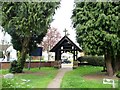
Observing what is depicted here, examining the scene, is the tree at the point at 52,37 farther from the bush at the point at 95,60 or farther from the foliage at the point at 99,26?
the foliage at the point at 99,26

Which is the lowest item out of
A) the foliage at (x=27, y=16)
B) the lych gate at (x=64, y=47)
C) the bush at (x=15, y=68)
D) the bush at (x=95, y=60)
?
the bush at (x=15, y=68)

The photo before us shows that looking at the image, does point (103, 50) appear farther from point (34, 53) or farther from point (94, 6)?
point (34, 53)

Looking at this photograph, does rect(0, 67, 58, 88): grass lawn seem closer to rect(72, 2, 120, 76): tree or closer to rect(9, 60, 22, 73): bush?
rect(9, 60, 22, 73): bush

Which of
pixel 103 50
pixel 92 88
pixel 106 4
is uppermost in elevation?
pixel 106 4

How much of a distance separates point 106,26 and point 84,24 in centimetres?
159

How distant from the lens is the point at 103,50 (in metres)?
17.7

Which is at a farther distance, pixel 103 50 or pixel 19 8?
pixel 19 8

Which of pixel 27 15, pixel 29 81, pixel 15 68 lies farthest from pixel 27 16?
pixel 29 81

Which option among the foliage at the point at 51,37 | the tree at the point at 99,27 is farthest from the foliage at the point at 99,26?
the foliage at the point at 51,37

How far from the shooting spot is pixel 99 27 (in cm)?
1730

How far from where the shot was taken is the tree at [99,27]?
1697cm

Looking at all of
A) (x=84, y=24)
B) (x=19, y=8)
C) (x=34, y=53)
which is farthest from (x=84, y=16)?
(x=34, y=53)

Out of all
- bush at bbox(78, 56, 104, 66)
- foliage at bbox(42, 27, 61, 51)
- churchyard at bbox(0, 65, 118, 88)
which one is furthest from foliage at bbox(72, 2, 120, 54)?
foliage at bbox(42, 27, 61, 51)

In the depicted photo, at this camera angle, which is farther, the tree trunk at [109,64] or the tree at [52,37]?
the tree at [52,37]
